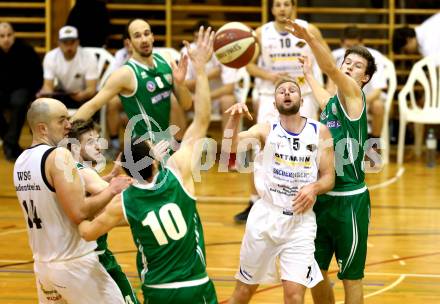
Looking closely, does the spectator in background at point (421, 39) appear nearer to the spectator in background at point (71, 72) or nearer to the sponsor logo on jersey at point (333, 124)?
the spectator in background at point (71, 72)

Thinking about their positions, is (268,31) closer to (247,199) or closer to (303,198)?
(247,199)

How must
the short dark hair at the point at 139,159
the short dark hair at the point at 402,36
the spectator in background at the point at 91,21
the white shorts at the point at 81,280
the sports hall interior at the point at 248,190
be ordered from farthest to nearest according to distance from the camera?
1. the spectator in background at the point at 91,21
2. the short dark hair at the point at 402,36
3. the sports hall interior at the point at 248,190
4. the white shorts at the point at 81,280
5. the short dark hair at the point at 139,159

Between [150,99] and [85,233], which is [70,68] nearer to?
[150,99]

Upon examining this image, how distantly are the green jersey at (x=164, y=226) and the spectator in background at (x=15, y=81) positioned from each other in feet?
25.6

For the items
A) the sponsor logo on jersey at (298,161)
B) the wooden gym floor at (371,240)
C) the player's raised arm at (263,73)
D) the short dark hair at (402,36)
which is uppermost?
the short dark hair at (402,36)

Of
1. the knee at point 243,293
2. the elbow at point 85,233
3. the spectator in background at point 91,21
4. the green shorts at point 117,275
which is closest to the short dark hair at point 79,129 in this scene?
the green shorts at point 117,275

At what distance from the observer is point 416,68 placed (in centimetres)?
1259

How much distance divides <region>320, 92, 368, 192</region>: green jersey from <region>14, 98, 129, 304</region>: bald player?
5.34ft

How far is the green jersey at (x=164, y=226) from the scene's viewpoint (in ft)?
15.8

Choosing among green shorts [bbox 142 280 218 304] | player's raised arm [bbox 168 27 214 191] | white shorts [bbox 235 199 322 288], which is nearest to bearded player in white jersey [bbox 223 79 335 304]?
white shorts [bbox 235 199 322 288]

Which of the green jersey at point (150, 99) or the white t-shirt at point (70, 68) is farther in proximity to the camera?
the white t-shirt at point (70, 68)

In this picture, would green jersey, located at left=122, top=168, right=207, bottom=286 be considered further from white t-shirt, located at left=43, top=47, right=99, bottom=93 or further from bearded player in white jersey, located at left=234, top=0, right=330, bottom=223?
white t-shirt, located at left=43, top=47, right=99, bottom=93

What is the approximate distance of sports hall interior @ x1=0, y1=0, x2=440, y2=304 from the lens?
728cm

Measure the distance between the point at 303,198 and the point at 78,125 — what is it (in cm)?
143
